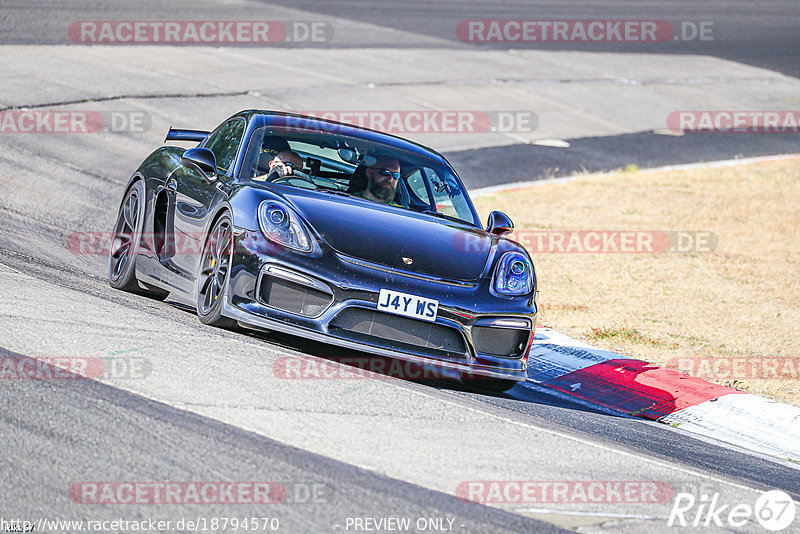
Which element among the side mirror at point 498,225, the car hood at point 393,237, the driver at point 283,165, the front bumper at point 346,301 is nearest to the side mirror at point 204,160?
the driver at point 283,165

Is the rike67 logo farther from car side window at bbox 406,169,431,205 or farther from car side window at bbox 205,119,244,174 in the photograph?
car side window at bbox 205,119,244,174

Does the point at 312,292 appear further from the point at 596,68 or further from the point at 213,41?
the point at 596,68

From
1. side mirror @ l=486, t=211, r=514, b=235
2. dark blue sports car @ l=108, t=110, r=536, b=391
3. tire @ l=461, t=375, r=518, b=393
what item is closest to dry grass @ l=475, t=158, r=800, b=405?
side mirror @ l=486, t=211, r=514, b=235

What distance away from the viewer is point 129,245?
8.23m

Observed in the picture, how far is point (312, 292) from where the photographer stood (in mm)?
6191

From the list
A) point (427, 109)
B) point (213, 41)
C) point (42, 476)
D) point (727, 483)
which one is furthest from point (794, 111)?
point (42, 476)

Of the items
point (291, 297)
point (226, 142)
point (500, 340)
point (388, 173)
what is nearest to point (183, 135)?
point (226, 142)

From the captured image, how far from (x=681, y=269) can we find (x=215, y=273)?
6.91 m

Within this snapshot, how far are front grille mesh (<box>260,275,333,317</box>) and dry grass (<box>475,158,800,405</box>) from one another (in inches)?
144

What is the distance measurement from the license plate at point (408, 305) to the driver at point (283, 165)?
59.0 inches

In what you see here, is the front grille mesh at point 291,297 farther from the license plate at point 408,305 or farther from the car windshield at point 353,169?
the car windshield at point 353,169

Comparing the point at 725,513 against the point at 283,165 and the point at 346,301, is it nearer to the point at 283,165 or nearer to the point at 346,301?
the point at 346,301

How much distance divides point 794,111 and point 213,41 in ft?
38.8

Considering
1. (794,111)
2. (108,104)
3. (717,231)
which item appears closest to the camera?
(717,231)
